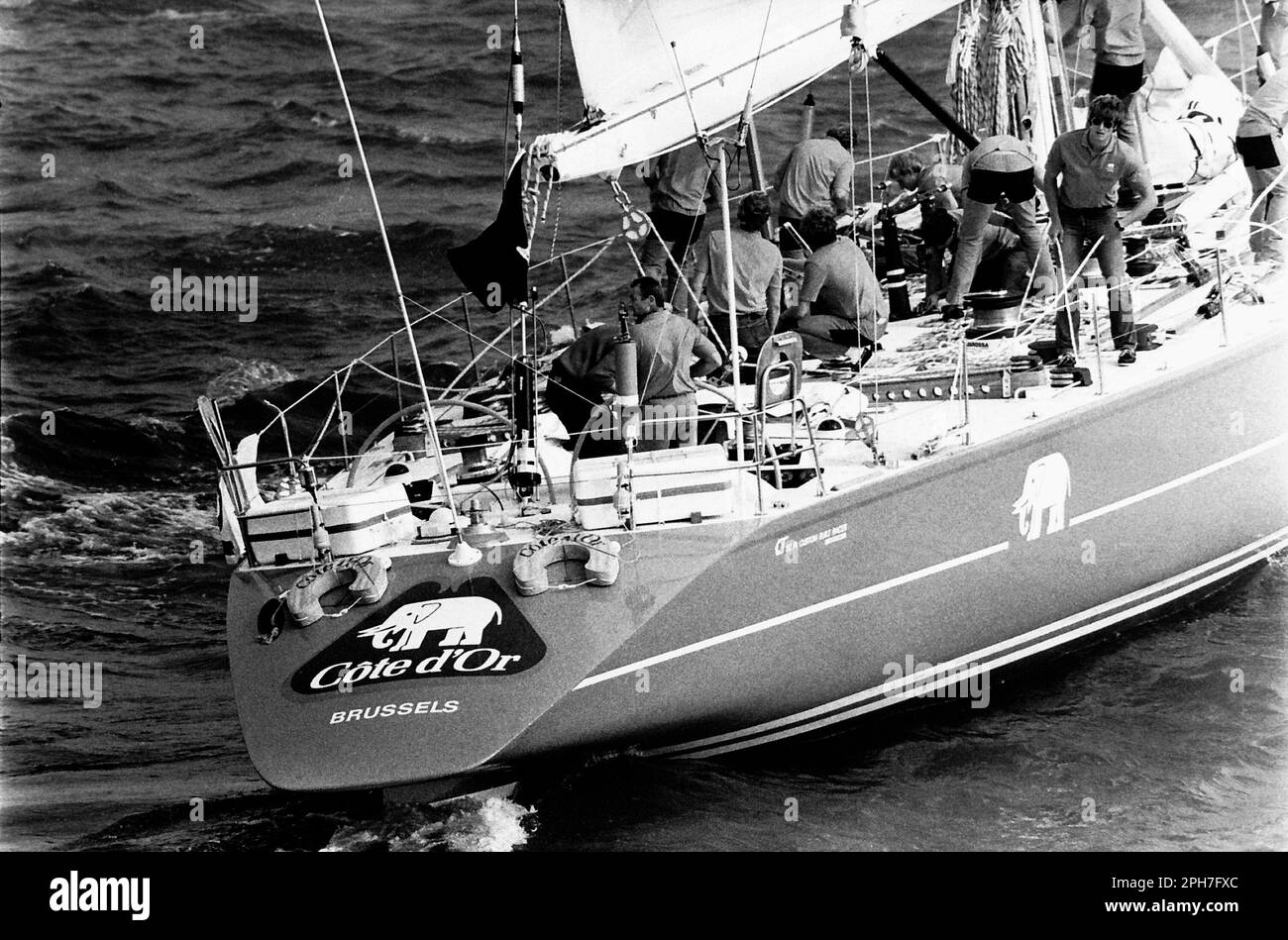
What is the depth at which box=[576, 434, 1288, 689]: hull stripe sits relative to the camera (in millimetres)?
8969

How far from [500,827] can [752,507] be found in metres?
1.98

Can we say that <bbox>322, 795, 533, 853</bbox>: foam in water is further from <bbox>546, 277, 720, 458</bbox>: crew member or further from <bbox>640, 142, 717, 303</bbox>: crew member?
<bbox>640, 142, 717, 303</bbox>: crew member

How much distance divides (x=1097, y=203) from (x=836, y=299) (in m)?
1.59

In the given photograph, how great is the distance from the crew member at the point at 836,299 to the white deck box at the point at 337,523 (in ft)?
9.47

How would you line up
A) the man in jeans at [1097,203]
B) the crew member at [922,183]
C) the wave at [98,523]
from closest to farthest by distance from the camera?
the man in jeans at [1097,203]
the crew member at [922,183]
the wave at [98,523]

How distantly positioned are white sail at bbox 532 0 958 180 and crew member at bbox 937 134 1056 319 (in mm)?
932

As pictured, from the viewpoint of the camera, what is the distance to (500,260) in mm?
9422

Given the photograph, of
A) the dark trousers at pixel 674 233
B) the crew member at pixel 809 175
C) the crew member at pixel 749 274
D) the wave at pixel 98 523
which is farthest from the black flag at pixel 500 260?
the wave at pixel 98 523

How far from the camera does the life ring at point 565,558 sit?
9.05 meters

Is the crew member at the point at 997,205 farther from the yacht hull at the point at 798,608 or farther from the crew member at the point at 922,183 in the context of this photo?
the yacht hull at the point at 798,608

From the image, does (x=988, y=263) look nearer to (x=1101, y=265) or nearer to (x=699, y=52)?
(x=1101, y=265)

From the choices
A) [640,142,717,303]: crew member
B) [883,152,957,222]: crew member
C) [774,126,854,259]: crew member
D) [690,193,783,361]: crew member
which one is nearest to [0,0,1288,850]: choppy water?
[690,193,783,361]: crew member

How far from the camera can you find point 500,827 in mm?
8883

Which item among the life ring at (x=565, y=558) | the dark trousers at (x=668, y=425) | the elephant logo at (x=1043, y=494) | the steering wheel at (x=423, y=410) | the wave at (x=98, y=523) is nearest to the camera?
the life ring at (x=565, y=558)
